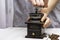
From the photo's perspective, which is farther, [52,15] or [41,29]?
[52,15]

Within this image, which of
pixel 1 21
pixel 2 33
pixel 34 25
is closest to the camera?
pixel 34 25

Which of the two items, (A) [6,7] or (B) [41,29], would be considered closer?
(B) [41,29]

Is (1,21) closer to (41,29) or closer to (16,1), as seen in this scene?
(16,1)

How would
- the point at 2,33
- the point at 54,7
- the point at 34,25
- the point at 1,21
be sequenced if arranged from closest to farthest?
the point at 34,25
the point at 2,33
the point at 54,7
the point at 1,21

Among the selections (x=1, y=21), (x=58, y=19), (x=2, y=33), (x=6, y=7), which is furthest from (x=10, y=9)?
(x=58, y=19)

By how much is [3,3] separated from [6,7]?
0.17 feet

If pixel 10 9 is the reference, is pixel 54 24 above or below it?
below

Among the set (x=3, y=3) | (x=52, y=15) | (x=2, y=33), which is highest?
(x=3, y=3)

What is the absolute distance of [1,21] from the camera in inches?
60.5

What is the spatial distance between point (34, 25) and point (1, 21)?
585 mm

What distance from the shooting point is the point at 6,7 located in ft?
4.88

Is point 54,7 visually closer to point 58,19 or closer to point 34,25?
point 58,19

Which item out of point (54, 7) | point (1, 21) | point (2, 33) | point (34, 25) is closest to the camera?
point (34, 25)

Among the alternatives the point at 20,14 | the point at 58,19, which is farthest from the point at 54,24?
the point at 20,14
